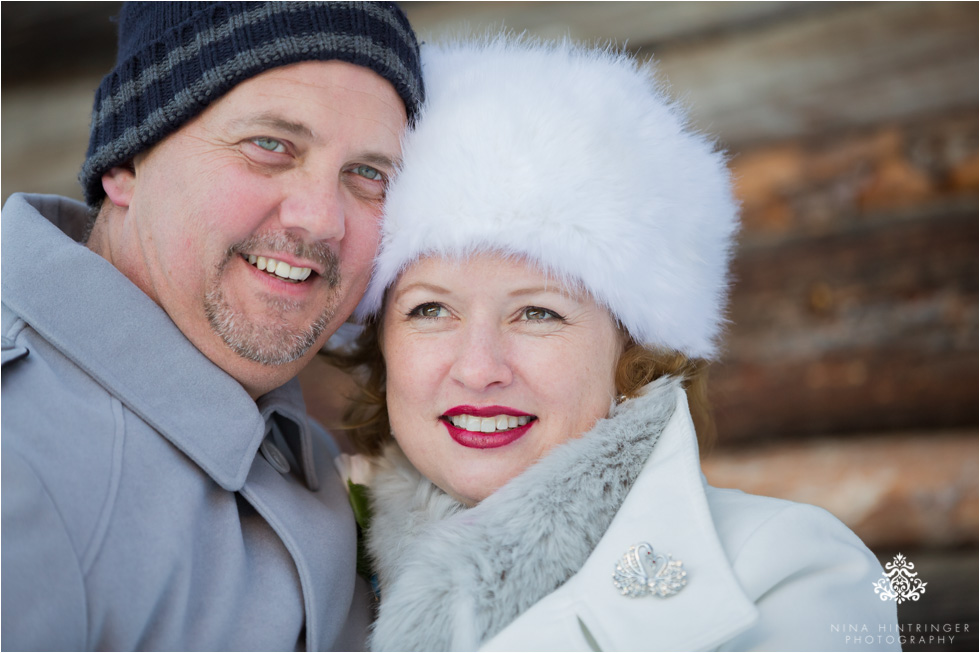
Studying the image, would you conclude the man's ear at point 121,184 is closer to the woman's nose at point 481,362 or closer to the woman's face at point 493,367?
the woman's face at point 493,367

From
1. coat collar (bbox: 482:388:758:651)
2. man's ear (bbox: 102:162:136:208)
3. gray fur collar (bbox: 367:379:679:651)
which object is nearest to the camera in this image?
coat collar (bbox: 482:388:758:651)

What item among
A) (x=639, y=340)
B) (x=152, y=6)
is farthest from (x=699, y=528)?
(x=152, y=6)

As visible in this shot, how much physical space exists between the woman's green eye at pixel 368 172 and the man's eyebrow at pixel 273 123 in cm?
20

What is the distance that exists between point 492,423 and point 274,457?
63 cm

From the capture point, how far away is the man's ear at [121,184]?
92.2 inches

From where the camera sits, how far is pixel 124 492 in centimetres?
180

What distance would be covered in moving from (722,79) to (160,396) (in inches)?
137

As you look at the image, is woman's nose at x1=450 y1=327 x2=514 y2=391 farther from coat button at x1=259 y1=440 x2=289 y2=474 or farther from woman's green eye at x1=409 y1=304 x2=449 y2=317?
coat button at x1=259 y1=440 x2=289 y2=474

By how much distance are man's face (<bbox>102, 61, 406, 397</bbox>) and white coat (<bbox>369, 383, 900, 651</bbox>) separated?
2.40 feet

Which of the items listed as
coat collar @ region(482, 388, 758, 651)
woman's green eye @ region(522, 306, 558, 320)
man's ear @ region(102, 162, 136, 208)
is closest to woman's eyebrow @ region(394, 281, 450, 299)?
woman's green eye @ region(522, 306, 558, 320)

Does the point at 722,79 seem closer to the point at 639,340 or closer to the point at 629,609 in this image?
the point at 639,340

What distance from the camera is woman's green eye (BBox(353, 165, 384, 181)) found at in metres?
2.30

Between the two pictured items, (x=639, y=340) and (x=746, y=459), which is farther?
(x=746, y=459)

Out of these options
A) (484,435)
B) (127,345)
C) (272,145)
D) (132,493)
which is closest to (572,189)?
(484,435)
